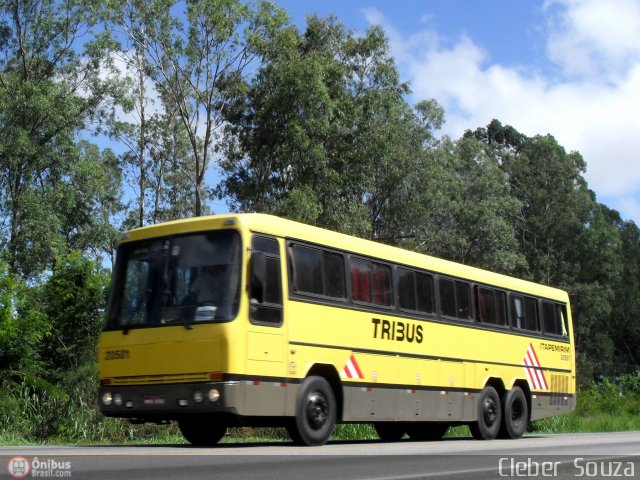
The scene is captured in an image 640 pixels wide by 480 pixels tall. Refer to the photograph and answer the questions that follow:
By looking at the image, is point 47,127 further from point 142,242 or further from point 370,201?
point 142,242

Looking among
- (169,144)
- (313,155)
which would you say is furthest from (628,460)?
(169,144)

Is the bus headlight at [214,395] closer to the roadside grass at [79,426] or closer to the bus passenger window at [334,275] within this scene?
the bus passenger window at [334,275]

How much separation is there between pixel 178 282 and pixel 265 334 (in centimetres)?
141

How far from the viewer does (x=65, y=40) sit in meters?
51.8

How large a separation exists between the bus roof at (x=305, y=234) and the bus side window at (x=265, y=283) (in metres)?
0.23

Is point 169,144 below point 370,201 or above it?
above

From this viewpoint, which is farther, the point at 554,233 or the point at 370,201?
the point at 554,233

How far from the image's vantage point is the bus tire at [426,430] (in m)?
20.8

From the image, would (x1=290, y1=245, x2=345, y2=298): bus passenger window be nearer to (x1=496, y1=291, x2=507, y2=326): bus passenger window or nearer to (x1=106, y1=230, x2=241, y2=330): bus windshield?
(x1=106, y1=230, x2=241, y2=330): bus windshield

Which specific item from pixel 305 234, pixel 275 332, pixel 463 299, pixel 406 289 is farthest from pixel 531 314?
pixel 275 332

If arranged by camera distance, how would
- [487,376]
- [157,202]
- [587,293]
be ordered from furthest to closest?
[587,293], [157,202], [487,376]

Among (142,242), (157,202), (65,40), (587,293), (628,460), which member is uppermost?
(65,40)

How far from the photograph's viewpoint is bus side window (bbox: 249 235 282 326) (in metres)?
13.9

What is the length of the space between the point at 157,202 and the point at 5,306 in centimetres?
3972
